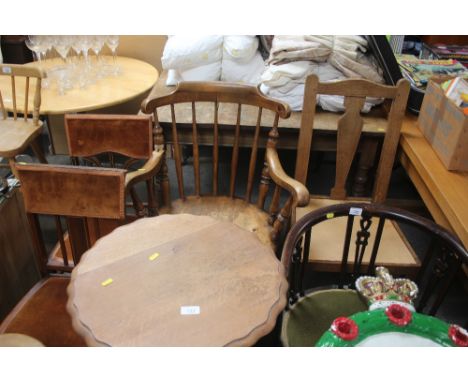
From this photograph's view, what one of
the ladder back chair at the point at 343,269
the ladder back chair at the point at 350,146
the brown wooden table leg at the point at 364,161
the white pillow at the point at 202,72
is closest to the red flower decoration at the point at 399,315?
the ladder back chair at the point at 343,269

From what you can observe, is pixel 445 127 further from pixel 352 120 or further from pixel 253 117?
pixel 253 117

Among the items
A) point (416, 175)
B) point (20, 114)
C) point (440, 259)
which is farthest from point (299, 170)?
point (20, 114)

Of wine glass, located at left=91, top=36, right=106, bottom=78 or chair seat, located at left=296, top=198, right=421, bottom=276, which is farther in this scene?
wine glass, located at left=91, top=36, right=106, bottom=78

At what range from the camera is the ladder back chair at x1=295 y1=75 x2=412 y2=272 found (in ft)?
5.01

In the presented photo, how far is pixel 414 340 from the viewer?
0.87m

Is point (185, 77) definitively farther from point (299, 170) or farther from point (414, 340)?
point (414, 340)

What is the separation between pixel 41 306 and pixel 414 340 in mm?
1059

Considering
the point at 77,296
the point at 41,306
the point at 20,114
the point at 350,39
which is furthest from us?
the point at 20,114

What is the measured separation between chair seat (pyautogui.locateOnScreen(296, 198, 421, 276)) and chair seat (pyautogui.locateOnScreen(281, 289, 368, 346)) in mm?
212

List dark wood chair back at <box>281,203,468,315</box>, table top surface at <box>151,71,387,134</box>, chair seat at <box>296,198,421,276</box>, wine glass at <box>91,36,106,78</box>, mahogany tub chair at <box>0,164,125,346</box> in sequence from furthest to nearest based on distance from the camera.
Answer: wine glass at <box>91,36,106,78</box>, table top surface at <box>151,71,387,134</box>, chair seat at <box>296,198,421,276</box>, mahogany tub chair at <box>0,164,125,346</box>, dark wood chair back at <box>281,203,468,315</box>

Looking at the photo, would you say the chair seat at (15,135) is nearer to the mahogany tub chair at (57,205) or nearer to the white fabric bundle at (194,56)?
the white fabric bundle at (194,56)

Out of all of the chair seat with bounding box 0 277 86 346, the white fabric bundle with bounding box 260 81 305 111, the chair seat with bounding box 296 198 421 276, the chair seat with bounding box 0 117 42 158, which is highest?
the white fabric bundle with bounding box 260 81 305 111

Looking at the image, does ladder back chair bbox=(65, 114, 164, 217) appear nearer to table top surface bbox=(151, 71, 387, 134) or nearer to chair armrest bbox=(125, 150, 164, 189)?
chair armrest bbox=(125, 150, 164, 189)

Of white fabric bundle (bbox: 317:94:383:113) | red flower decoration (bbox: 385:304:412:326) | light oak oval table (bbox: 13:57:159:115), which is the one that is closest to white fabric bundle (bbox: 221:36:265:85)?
white fabric bundle (bbox: 317:94:383:113)
